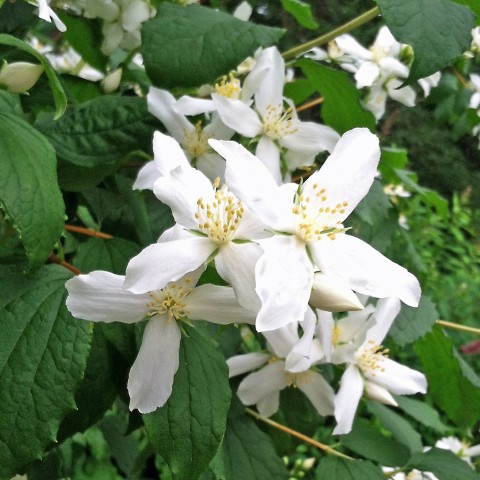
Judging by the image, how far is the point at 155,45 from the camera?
0.68 meters

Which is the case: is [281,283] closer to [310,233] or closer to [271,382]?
[310,233]

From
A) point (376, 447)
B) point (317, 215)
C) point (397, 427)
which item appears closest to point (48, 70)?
point (317, 215)

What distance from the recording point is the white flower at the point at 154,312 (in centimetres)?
56

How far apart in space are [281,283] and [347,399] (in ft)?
1.33

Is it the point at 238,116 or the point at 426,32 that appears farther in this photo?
the point at 238,116

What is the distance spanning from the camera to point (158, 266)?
1.75 ft

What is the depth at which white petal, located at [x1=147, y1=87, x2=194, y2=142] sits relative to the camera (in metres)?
0.74

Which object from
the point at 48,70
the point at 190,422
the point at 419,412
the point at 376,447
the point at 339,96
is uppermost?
the point at 48,70

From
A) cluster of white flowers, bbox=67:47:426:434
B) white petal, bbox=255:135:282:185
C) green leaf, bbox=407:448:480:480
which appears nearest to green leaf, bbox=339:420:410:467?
green leaf, bbox=407:448:480:480

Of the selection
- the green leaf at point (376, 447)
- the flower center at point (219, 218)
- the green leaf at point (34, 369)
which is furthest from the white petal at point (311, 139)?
the green leaf at point (376, 447)

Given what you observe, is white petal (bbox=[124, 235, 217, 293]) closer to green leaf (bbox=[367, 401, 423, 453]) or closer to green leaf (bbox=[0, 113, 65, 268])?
green leaf (bbox=[0, 113, 65, 268])

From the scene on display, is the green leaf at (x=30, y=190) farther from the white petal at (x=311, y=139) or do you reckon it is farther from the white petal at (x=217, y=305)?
the white petal at (x=311, y=139)

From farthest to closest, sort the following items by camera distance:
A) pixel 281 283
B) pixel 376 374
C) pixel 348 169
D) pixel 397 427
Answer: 1. pixel 397 427
2. pixel 376 374
3. pixel 348 169
4. pixel 281 283

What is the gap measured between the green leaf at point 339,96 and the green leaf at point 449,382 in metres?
0.36
